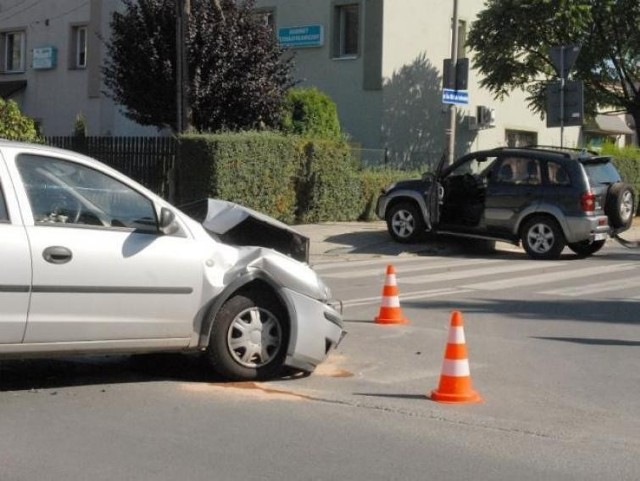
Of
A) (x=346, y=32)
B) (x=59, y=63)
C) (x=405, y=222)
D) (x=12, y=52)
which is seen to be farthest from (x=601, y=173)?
(x=12, y=52)

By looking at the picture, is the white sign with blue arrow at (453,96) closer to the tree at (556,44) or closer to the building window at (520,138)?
the tree at (556,44)

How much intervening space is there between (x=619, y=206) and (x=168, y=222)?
38.0 ft

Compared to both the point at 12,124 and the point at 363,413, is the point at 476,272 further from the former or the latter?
the point at 12,124

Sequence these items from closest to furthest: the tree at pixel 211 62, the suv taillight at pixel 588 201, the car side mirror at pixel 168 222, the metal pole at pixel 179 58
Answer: the car side mirror at pixel 168 222 → the suv taillight at pixel 588 201 → the metal pole at pixel 179 58 → the tree at pixel 211 62

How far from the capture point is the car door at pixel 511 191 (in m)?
17.0

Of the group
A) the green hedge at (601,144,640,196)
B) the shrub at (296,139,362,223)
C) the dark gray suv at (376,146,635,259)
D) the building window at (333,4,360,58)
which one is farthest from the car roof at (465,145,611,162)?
the building window at (333,4,360,58)

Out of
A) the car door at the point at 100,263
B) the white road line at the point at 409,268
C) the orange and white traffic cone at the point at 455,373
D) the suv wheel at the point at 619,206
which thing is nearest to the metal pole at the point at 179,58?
the white road line at the point at 409,268

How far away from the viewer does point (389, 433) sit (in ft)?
19.8

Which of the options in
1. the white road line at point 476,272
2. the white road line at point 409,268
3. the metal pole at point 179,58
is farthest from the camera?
the metal pole at point 179,58

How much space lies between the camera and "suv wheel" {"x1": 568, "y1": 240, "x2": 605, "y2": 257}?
1755cm

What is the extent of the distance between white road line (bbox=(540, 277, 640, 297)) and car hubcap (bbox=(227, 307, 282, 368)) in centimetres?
619

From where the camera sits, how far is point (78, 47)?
32.4 meters

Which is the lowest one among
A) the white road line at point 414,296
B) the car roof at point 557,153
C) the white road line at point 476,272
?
the white road line at point 414,296

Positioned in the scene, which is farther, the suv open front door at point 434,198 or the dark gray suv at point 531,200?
the suv open front door at point 434,198
